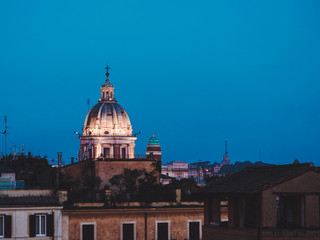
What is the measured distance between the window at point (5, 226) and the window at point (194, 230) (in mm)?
13982

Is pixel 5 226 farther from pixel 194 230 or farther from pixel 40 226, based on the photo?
pixel 194 230

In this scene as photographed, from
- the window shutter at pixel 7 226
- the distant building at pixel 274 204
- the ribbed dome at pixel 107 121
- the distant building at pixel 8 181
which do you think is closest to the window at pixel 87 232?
the window shutter at pixel 7 226

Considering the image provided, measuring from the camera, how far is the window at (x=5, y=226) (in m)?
61.5

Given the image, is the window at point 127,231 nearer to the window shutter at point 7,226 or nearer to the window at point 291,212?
the window shutter at point 7,226

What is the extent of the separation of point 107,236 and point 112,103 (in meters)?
82.5

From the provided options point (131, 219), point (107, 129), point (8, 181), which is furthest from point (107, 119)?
point (131, 219)

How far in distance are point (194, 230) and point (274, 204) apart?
1584 inches

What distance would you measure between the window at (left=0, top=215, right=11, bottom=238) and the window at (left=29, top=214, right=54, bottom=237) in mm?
1758

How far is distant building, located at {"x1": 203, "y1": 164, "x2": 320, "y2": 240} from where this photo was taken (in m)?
27.2

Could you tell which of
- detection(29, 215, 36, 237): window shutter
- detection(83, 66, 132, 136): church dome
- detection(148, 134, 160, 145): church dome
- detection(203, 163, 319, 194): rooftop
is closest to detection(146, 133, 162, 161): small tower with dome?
detection(148, 134, 160, 145): church dome

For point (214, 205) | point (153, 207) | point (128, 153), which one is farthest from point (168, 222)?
point (128, 153)

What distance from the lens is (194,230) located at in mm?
67000

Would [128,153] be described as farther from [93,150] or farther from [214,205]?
[214,205]

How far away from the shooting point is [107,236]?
65500mm
